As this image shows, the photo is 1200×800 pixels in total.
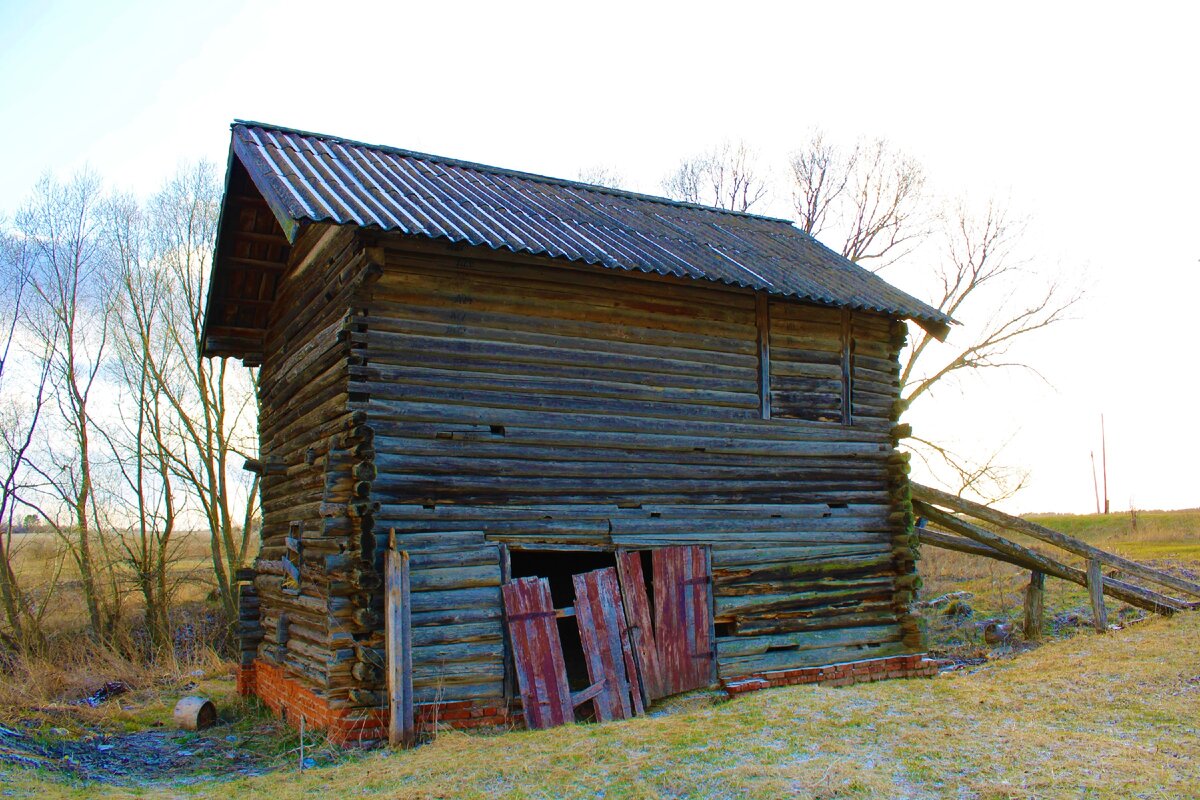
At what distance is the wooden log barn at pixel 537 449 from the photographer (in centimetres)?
889

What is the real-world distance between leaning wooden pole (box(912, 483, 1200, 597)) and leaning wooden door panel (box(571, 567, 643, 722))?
5991 millimetres

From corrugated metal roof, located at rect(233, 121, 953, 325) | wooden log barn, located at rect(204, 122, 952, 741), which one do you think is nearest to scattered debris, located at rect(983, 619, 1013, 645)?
wooden log barn, located at rect(204, 122, 952, 741)

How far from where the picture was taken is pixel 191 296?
23109mm

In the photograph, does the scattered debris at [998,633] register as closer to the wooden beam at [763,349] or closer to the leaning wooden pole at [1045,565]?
the leaning wooden pole at [1045,565]

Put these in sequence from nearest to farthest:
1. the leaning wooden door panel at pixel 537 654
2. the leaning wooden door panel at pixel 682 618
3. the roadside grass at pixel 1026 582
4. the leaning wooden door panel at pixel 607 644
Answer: the leaning wooden door panel at pixel 537 654, the leaning wooden door panel at pixel 607 644, the leaning wooden door panel at pixel 682 618, the roadside grass at pixel 1026 582

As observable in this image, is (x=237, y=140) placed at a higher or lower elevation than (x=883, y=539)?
higher

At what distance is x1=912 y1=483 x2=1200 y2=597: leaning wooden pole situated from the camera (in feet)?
45.8

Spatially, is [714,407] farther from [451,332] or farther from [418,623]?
[418,623]

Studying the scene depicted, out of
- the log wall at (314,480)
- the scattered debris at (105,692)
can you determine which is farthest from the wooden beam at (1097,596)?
the scattered debris at (105,692)

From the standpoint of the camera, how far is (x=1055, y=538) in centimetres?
1411

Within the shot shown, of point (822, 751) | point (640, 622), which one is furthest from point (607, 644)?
point (822, 751)

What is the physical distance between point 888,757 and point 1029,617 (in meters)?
8.65

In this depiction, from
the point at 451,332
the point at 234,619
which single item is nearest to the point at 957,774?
the point at 451,332

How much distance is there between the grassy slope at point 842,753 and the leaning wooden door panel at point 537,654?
1.27 feet
